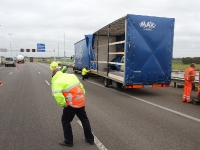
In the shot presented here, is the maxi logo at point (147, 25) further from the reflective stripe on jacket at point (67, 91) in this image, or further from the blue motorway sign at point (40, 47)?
the blue motorway sign at point (40, 47)

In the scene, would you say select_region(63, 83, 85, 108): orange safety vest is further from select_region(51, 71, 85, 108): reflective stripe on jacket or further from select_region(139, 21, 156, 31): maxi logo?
select_region(139, 21, 156, 31): maxi logo

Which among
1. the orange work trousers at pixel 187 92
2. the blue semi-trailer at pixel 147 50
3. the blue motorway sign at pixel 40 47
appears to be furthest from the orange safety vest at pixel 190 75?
the blue motorway sign at pixel 40 47

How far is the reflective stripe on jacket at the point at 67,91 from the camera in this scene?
3.61 meters

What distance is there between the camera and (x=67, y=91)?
370 centimetres

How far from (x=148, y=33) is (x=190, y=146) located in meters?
6.06

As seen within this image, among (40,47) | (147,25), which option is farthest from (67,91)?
(40,47)

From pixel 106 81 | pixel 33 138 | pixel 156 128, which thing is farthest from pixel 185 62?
pixel 33 138

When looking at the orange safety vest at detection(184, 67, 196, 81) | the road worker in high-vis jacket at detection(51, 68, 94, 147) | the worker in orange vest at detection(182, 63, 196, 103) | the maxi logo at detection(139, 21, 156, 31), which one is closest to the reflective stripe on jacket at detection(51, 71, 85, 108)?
the road worker in high-vis jacket at detection(51, 68, 94, 147)

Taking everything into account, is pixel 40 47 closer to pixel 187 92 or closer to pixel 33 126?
pixel 187 92

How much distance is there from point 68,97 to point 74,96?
0.11 metres

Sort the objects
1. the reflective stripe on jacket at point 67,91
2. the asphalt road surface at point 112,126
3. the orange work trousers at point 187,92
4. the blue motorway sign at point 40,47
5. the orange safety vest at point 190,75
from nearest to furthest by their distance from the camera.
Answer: the reflective stripe on jacket at point 67,91, the asphalt road surface at point 112,126, the orange work trousers at point 187,92, the orange safety vest at point 190,75, the blue motorway sign at point 40,47

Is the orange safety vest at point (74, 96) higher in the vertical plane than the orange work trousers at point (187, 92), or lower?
higher

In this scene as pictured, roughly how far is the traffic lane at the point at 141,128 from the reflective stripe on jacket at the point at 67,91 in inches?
43.4

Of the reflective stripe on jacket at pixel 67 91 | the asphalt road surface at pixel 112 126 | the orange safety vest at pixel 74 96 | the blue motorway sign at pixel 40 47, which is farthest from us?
the blue motorway sign at pixel 40 47
